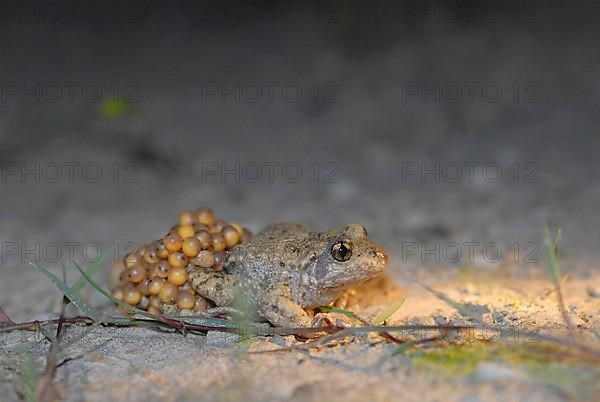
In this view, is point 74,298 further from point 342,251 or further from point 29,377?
point 342,251

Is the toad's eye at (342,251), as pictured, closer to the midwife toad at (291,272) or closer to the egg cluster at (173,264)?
the midwife toad at (291,272)

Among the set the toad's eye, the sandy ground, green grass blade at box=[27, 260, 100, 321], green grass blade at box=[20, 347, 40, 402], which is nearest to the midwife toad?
the toad's eye

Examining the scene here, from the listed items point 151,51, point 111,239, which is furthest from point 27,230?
point 151,51

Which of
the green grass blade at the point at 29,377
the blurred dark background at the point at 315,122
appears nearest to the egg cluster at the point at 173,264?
the green grass blade at the point at 29,377

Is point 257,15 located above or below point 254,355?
above

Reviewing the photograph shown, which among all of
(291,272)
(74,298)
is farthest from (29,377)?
(291,272)

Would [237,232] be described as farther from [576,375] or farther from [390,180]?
[390,180]

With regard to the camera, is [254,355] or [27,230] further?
[27,230]
